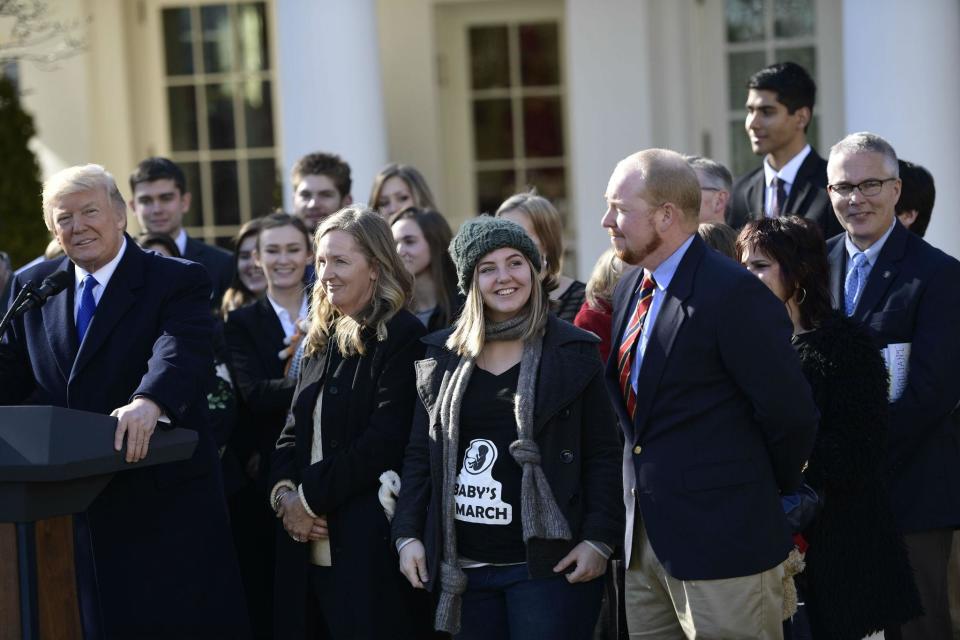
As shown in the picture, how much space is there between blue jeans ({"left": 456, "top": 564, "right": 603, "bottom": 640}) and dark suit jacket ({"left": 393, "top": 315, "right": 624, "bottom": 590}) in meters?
0.07

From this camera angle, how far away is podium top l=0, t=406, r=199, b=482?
126 inches

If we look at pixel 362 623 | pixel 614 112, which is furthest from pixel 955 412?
pixel 614 112

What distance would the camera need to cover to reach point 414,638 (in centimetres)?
416

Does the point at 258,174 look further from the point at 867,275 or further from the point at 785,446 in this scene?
the point at 785,446

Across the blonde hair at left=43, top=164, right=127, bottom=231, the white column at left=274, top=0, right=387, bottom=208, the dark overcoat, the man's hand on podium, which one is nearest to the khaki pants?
the dark overcoat

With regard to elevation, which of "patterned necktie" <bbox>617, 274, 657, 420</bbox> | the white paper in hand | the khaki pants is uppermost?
"patterned necktie" <bbox>617, 274, 657, 420</bbox>

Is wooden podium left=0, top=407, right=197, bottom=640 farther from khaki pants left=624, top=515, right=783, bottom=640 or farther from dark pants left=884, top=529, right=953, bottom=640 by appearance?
dark pants left=884, top=529, right=953, bottom=640

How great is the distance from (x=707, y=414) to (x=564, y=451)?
21.1 inches

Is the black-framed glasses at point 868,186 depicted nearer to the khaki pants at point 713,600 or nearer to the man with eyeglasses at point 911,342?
the man with eyeglasses at point 911,342

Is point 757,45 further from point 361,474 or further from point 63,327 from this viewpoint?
point 63,327

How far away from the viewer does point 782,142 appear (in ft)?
18.4

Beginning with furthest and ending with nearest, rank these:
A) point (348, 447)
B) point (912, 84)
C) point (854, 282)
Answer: point (912, 84) → point (854, 282) → point (348, 447)

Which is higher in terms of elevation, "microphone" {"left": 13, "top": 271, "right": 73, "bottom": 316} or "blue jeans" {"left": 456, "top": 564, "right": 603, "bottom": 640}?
"microphone" {"left": 13, "top": 271, "right": 73, "bottom": 316}

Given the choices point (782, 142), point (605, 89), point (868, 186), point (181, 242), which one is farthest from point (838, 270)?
point (605, 89)
